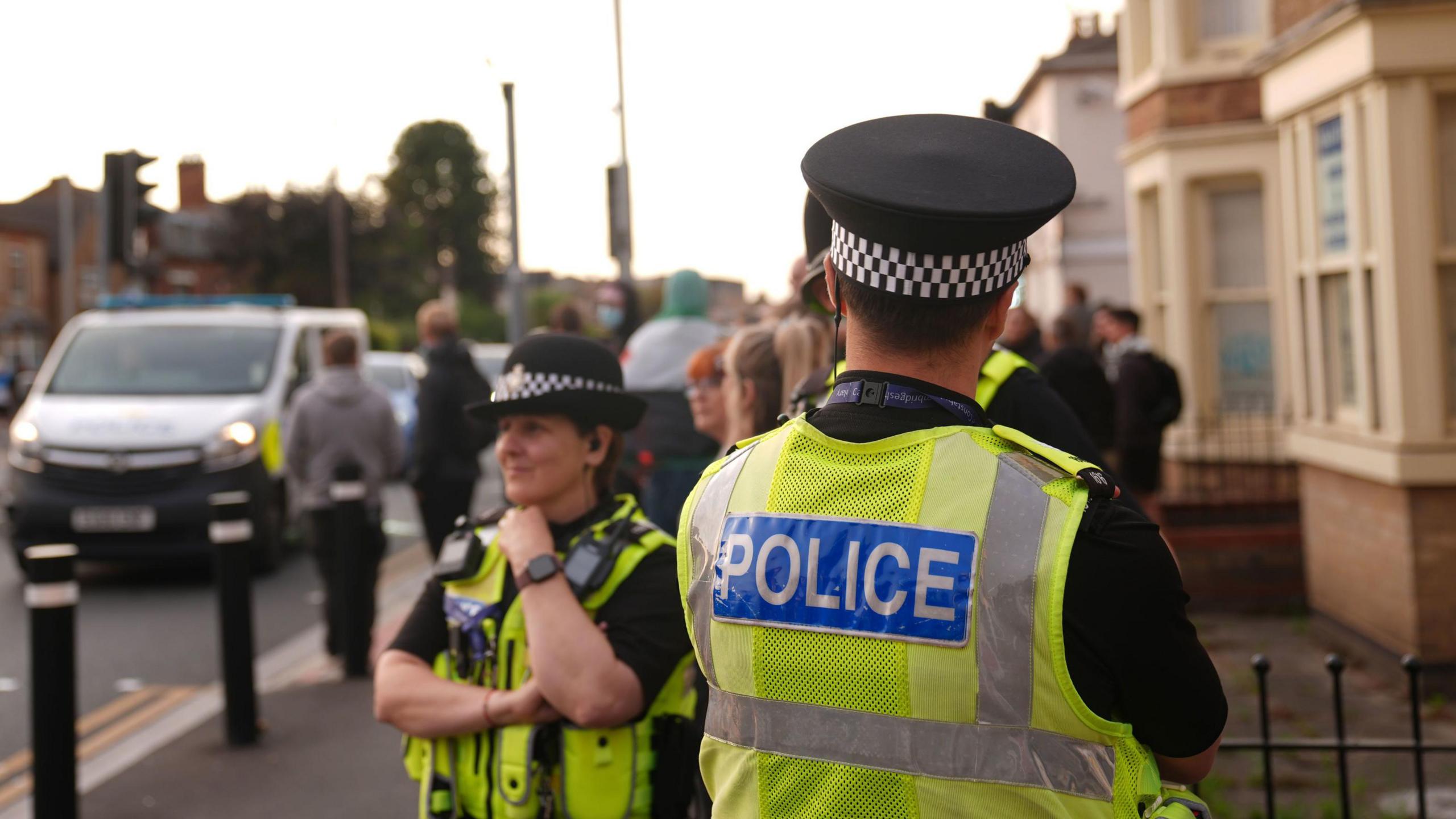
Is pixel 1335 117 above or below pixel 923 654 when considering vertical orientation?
above

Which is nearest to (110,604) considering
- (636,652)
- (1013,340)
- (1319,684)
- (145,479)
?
(145,479)

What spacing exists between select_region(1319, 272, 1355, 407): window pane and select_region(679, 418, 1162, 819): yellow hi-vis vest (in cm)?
692

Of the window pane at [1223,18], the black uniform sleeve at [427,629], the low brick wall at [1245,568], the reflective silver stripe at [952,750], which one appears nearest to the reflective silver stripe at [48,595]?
the black uniform sleeve at [427,629]

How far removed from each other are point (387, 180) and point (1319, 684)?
77.7 m

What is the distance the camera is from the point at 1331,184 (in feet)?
26.5

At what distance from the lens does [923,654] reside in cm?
180

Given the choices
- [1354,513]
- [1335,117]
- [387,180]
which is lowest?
[1354,513]

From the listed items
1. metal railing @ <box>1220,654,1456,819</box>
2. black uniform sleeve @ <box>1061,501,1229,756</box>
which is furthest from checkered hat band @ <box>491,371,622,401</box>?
metal railing @ <box>1220,654,1456,819</box>

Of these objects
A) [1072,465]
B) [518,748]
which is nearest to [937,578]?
[1072,465]

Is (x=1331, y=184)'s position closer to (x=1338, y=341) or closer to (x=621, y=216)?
(x=1338, y=341)

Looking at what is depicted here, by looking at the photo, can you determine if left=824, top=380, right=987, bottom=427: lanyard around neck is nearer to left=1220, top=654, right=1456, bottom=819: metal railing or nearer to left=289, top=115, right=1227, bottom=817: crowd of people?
left=289, top=115, right=1227, bottom=817: crowd of people

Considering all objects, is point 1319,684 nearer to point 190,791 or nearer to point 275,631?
point 190,791

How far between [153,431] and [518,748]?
918 centimetres

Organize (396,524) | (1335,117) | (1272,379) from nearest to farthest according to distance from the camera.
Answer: (1335,117)
(1272,379)
(396,524)
